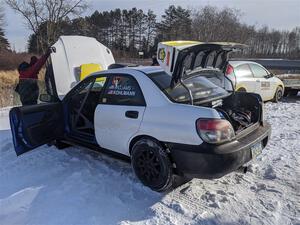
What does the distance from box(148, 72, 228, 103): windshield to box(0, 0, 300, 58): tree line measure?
77.5 feet

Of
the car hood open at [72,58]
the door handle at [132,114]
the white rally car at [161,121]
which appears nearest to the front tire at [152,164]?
the white rally car at [161,121]

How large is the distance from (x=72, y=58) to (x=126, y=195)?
174 inches

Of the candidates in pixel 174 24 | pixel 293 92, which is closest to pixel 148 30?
pixel 174 24

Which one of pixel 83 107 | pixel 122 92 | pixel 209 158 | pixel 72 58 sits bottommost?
pixel 209 158

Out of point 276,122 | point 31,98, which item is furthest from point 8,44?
point 276,122

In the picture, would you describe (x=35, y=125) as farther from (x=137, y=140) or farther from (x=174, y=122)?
(x=174, y=122)

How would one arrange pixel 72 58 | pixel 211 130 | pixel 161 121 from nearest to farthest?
pixel 211 130, pixel 161 121, pixel 72 58

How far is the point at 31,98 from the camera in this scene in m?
7.42

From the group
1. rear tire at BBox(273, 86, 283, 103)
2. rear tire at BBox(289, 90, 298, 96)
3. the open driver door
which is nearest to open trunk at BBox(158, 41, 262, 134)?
the open driver door

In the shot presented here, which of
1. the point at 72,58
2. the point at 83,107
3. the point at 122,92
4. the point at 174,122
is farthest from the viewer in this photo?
the point at 72,58

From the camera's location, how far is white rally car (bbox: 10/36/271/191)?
3330 millimetres

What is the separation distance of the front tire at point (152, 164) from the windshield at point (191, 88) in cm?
64

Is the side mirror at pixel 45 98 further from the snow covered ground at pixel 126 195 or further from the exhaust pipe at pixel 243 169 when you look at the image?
the exhaust pipe at pixel 243 169

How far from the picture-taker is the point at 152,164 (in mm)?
3711
